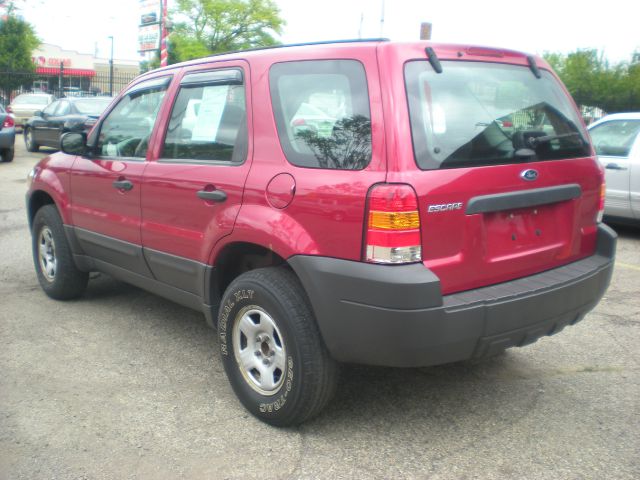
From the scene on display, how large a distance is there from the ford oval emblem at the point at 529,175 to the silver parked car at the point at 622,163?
5491 millimetres

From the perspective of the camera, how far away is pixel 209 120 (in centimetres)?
382

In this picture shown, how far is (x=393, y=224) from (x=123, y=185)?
223 centimetres

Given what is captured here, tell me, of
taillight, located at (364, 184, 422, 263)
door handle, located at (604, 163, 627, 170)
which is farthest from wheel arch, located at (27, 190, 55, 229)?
door handle, located at (604, 163, 627, 170)

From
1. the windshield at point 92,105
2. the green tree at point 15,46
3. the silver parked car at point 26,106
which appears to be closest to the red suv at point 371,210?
the windshield at point 92,105

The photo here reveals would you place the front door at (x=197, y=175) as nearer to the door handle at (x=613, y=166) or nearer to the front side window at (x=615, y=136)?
the door handle at (x=613, y=166)

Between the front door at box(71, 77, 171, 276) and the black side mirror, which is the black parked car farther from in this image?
the front door at box(71, 77, 171, 276)

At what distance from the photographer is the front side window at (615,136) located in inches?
328

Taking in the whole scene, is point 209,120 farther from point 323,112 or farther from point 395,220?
point 395,220

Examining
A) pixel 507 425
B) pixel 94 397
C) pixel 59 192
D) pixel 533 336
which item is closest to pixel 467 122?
pixel 533 336

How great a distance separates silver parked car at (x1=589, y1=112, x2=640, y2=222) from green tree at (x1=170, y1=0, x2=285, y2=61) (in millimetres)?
45349

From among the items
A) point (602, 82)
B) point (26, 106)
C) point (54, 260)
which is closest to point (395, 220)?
point (54, 260)

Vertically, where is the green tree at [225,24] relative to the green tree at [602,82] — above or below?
above

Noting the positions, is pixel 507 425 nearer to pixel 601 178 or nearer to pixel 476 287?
pixel 476 287

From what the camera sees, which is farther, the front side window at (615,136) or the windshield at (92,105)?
the windshield at (92,105)
